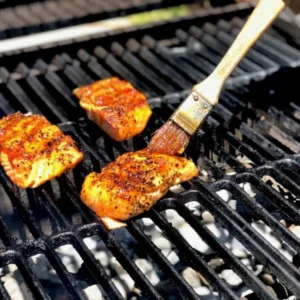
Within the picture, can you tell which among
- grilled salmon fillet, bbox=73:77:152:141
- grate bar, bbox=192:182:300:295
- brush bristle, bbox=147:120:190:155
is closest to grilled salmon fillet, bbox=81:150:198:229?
brush bristle, bbox=147:120:190:155

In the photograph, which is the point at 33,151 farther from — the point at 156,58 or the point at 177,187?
the point at 156,58

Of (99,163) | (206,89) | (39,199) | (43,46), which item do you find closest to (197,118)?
(206,89)

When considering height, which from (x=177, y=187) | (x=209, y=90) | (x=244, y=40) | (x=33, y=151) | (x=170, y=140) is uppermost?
(x=244, y=40)

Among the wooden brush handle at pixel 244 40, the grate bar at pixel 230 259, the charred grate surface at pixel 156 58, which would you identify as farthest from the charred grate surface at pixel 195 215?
the wooden brush handle at pixel 244 40

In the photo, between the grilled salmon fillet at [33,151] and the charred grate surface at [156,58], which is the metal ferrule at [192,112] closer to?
the grilled salmon fillet at [33,151]

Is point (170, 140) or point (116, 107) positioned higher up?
point (170, 140)

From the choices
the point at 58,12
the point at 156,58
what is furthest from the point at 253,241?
the point at 58,12
